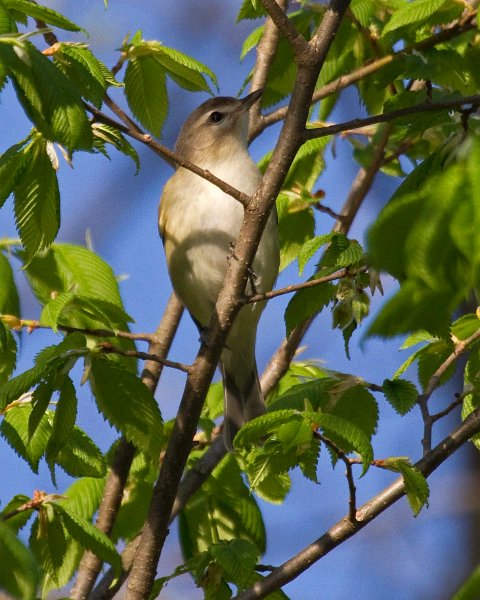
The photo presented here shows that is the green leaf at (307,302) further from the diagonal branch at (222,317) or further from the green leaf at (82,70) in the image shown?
the green leaf at (82,70)

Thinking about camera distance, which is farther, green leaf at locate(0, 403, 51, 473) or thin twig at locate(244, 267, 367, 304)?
green leaf at locate(0, 403, 51, 473)

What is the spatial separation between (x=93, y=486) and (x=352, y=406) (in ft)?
4.73

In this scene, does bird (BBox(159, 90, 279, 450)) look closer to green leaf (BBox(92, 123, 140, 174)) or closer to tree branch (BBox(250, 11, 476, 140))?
tree branch (BBox(250, 11, 476, 140))

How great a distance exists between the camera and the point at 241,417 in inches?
194

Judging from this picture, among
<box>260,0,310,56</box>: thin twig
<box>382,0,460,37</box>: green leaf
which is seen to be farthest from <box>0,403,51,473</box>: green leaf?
<box>382,0,460,37</box>: green leaf

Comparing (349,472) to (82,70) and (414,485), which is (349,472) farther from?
(82,70)

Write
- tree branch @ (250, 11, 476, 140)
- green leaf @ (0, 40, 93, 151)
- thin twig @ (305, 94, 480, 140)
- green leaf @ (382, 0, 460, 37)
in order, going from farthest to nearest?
tree branch @ (250, 11, 476, 140) < green leaf @ (382, 0, 460, 37) < thin twig @ (305, 94, 480, 140) < green leaf @ (0, 40, 93, 151)

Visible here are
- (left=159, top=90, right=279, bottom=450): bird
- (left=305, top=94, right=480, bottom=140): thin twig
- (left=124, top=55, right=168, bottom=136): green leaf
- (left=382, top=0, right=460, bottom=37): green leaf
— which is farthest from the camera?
(left=159, top=90, right=279, bottom=450): bird

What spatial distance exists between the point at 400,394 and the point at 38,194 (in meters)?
1.31

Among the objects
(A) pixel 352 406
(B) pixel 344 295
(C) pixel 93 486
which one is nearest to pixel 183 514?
(C) pixel 93 486

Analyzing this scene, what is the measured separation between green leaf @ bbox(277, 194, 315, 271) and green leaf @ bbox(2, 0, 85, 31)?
183cm

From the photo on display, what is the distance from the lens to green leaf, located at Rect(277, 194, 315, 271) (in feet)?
14.6

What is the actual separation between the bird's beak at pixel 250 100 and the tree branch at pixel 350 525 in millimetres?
2378

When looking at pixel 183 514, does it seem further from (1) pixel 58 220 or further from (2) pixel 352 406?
(1) pixel 58 220
